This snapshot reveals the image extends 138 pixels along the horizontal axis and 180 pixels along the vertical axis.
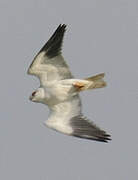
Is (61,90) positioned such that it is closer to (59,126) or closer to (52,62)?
(52,62)

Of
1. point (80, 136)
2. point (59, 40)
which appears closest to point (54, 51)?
point (59, 40)

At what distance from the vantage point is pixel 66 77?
2509cm

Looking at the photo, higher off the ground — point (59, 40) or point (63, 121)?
point (59, 40)

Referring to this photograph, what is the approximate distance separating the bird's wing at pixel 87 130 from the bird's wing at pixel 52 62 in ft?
3.49

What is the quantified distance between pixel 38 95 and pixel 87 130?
150cm

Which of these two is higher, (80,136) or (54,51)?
(54,51)

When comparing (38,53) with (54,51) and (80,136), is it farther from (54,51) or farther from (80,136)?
(80,136)

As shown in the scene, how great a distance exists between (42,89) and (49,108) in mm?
543

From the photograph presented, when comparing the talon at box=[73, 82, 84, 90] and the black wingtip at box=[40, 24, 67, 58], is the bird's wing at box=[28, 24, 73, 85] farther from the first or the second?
the talon at box=[73, 82, 84, 90]

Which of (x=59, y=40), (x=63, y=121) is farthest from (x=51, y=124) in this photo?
(x=59, y=40)

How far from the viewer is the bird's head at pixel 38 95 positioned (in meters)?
25.2

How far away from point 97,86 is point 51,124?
1375 mm

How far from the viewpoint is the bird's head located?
25.2m

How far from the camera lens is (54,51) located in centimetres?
2472
